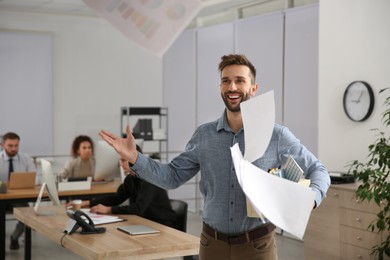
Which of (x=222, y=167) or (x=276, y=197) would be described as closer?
(x=276, y=197)

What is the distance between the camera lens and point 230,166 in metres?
2.53

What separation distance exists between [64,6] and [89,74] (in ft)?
4.60

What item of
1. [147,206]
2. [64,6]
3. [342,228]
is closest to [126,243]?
[147,206]

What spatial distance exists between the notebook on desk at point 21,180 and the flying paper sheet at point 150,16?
5.88 metres

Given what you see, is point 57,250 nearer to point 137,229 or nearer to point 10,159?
point 10,159

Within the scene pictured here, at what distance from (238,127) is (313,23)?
524cm

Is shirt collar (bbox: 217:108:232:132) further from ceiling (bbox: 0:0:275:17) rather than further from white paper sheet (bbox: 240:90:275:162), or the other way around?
ceiling (bbox: 0:0:275:17)

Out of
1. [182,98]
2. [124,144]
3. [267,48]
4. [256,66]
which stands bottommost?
[124,144]

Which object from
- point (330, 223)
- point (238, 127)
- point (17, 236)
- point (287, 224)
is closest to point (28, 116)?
point (17, 236)

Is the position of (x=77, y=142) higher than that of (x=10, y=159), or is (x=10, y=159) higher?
(x=77, y=142)

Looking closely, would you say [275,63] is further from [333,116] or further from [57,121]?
[57,121]

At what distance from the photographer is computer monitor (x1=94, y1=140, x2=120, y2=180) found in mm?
6469

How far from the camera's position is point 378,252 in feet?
17.7

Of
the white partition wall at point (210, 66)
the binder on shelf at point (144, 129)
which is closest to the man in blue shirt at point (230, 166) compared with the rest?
the white partition wall at point (210, 66)
